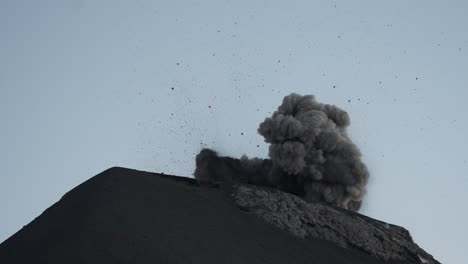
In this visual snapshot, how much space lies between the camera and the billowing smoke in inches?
703

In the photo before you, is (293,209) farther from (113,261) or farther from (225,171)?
(225,171)

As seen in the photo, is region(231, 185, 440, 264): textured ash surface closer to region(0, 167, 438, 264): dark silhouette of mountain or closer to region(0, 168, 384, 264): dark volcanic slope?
region(0, 167, 438, 264): dark silhouette of mountain

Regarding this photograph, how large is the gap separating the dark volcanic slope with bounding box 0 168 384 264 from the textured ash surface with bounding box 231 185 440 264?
278 mm

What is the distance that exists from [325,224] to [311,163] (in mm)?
7567

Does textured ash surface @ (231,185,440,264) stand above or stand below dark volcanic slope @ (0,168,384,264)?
above

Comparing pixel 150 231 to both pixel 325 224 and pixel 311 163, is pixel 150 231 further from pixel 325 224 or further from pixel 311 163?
pixel 311 163

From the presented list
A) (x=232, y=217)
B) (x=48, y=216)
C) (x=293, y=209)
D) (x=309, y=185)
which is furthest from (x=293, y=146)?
(x=48, y=216)

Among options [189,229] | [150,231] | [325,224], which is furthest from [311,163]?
[150,231]

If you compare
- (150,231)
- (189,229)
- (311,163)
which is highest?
(311,163)

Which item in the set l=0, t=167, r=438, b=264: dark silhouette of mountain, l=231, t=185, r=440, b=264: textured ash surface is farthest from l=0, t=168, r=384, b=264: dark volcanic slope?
l=231, t=185, r=440, b=264: textured ash surface

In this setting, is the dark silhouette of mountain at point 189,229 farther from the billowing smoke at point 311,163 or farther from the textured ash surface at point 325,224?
the billowing smoke at point 311,163

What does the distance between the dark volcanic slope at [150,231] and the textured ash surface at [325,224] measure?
0.91ft

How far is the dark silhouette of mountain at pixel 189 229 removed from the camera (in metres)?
7.50

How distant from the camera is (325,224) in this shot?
34.7ft
